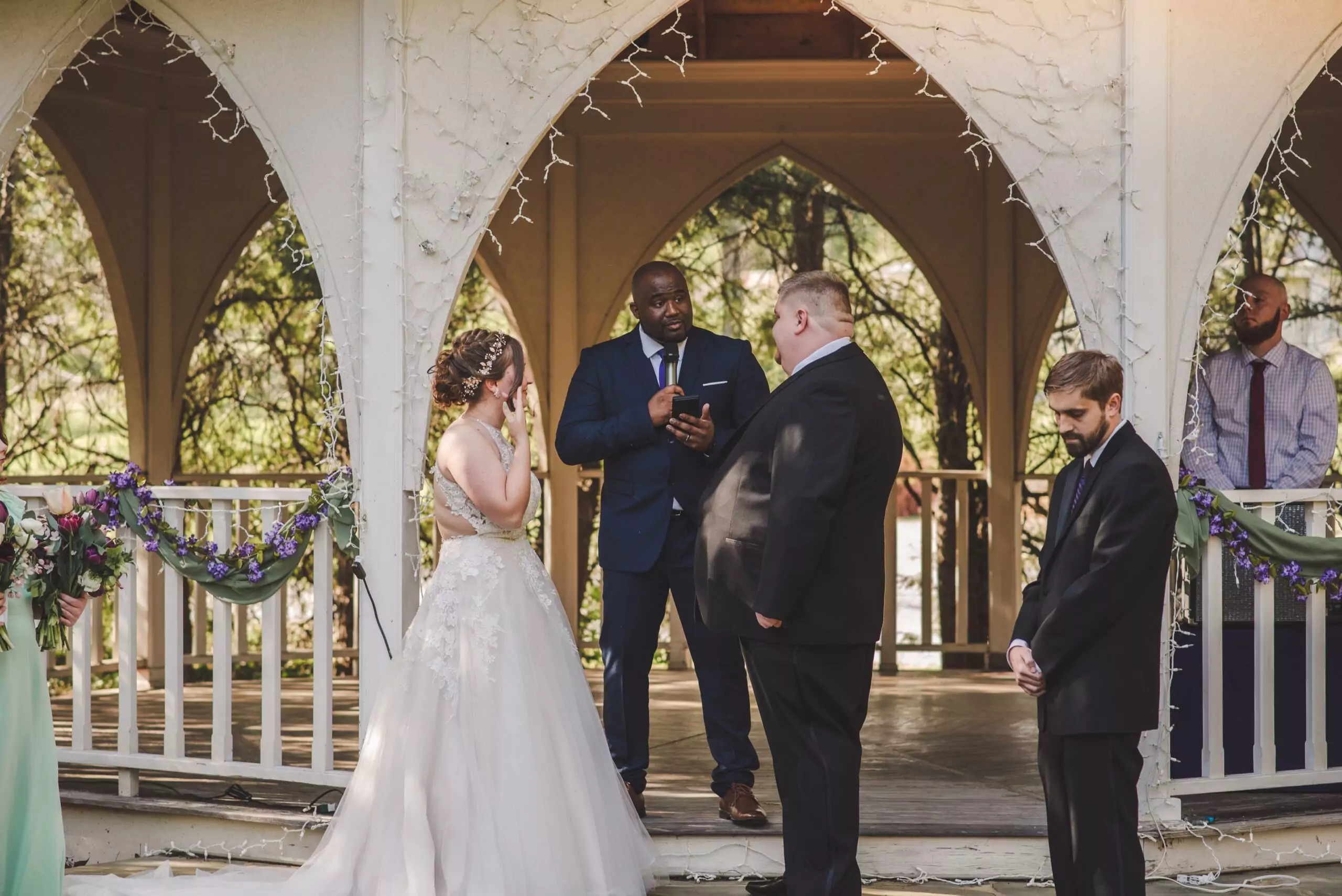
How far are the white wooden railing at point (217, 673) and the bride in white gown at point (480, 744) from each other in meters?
0.53

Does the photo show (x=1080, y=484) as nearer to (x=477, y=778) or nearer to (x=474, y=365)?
(x=474, y=365)

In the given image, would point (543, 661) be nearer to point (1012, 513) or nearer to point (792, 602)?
point (792, 602)

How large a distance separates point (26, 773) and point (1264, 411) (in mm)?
4289

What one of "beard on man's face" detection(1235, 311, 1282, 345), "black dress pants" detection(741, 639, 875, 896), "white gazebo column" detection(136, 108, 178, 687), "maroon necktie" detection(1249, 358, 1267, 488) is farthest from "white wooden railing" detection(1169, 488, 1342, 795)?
"white gazebo column" detection(136, 108, 178, 687)

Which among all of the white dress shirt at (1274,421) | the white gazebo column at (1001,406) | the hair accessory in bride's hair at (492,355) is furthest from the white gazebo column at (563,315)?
the hair accessory in bride's hair at (492,355)

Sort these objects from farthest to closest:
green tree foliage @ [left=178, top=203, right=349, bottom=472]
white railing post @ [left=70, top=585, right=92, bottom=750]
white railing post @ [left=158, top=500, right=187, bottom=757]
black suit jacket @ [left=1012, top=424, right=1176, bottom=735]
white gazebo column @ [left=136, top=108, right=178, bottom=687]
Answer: green tree foliage @ [left=178, top=203, right=349, bottom=472] → white gazebo column @ [left=136, top=108, right=178, bottom=687] → white railing post @ [left=70, top=585, right=92, bottom=750] → white railing post @ [left=158, top=500, right=187, bottom=757] → black suit jacket @ [left=1012, top=424, right=1176, bottom=735]

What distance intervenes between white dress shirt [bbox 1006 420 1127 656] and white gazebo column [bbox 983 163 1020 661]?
15.5 feet

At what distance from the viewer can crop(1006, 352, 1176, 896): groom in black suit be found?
3469mm

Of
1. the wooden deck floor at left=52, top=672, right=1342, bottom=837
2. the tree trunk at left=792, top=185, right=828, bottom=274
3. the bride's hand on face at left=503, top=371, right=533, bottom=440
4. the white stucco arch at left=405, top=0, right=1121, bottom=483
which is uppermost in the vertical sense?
the tree trunk at left=792, top=185, right=828, bottom=274

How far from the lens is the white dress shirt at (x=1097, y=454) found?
358 cm

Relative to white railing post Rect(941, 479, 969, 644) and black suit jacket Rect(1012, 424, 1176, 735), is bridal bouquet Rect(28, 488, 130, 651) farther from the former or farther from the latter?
white railing post Rect(941, 479, 969, 644)

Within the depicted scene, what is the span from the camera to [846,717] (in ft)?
12.6

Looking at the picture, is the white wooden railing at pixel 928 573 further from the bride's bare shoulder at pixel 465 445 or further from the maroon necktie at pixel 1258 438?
the bride's bare shoulder at pixel 465 445

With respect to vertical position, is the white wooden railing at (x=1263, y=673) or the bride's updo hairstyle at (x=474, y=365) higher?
the bride's updo hairstyle at (x=474, y=365)
